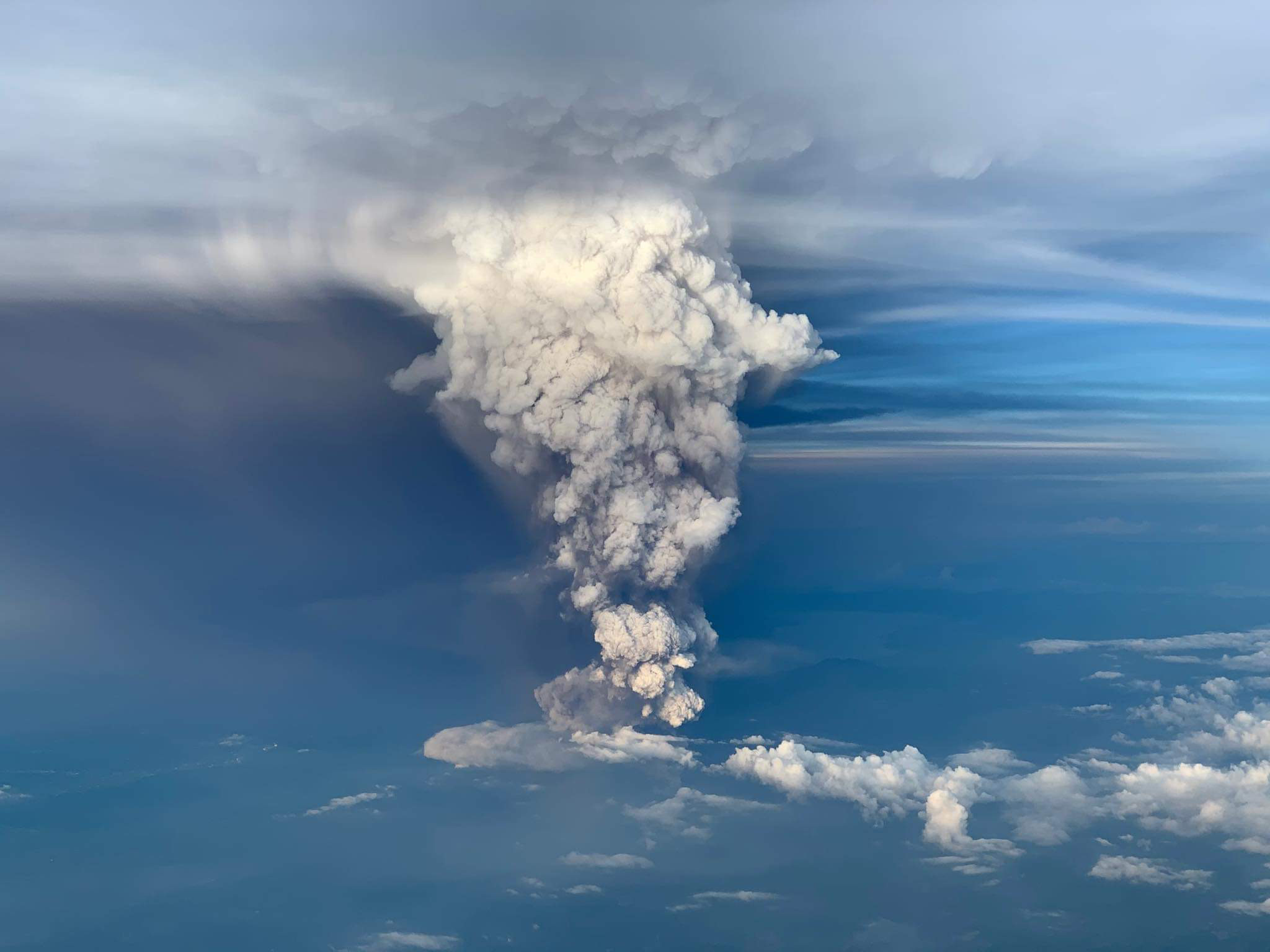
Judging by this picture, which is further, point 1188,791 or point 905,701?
point 905,701

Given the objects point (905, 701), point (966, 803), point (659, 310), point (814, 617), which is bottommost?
point (966, 803)

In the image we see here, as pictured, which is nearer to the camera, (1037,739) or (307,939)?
(307,939)

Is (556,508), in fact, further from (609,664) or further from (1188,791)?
(1188,791)

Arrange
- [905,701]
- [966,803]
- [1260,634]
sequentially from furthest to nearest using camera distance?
1. [1260,634]
2. [905,701]
3. [966,803]

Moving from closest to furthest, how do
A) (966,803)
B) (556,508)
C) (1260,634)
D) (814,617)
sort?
1. (556,508)
2. (966,803)
3. (814,617)
4. (1260,634)

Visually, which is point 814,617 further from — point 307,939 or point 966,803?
point 307,939

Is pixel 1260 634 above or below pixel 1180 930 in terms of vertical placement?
above

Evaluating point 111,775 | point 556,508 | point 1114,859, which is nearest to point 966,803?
point 1114,859

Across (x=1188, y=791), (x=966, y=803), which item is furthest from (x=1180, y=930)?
(x=1188, y=791)

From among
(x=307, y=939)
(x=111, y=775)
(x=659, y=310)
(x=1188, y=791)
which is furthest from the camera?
(x=111, y=775)
